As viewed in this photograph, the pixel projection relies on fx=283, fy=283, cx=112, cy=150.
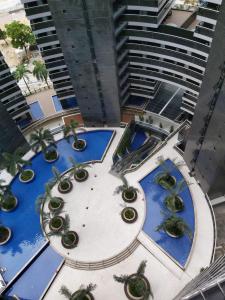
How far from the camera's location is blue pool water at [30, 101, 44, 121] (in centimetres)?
7788

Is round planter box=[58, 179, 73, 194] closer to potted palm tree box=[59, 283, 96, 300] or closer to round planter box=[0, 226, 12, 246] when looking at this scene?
round planter box=[0, 226, 12, 246]

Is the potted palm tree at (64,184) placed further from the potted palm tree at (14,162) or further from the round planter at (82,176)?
the potted palm tree at (14,162)

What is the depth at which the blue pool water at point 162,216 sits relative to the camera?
5178 cm

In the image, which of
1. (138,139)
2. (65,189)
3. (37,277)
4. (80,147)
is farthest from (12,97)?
(37,277)

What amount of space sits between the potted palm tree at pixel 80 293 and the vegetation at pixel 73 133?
31.6 meters

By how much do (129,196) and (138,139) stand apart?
1889cm

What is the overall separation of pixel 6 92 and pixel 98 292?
4992cm

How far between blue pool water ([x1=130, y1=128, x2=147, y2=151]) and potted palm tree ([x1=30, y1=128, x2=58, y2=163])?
19244 millimetres

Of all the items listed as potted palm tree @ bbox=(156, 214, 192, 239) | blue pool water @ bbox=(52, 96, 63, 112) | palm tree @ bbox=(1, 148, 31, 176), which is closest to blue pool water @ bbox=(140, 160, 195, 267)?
potted palm tree @ bbox=(156, 214, 192, 239)

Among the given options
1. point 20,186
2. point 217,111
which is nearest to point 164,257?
point 217,111

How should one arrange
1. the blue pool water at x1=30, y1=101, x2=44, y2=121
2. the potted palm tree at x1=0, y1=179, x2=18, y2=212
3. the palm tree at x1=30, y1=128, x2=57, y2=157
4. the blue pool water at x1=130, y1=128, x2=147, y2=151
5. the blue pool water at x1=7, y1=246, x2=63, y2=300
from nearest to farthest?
the blue pool water at x1=7, y1=246, x2=63, y2=300 → the potted palm tree at x1=0, y1=179, x2=18, y2=212 → the palm tree at x1=30, y1=128, x2=57, y2=157 → the blue pool water at x1=130, y1=128, x2=147, y2=151 → the blue pool water at x1=30, y1=101, x2=44, y2=121

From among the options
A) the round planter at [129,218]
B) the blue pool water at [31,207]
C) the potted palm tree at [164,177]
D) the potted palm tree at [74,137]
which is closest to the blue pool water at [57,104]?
the potted palm tree at [74,137]

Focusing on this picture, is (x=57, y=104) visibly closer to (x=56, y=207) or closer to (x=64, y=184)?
(x=64, y=184)

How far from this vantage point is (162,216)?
5588 cm
